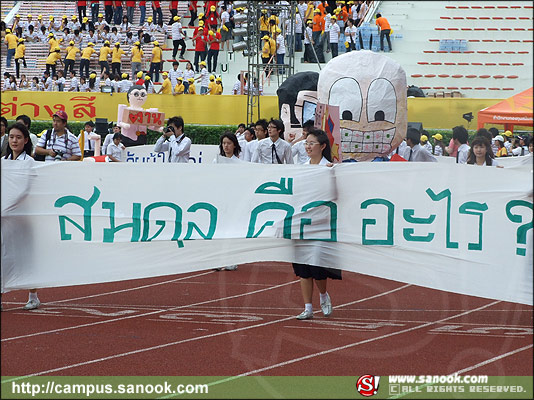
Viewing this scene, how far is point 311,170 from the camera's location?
728 centimetres

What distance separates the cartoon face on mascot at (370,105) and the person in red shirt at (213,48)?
17.3 m

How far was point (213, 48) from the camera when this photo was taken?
28.7 metres

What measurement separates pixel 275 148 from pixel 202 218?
3.85 m

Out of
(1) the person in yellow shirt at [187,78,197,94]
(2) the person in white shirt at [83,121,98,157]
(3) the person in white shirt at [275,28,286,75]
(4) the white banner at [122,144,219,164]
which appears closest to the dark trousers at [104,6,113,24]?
(1) the person in yellow shirt at [187,78,197,94]

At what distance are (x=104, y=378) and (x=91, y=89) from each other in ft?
78.7

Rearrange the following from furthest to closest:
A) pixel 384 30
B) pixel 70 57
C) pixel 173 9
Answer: pixel 173 9, pixel 70 57, pixel 384 30

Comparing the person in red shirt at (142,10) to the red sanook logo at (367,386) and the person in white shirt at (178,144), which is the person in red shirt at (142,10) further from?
the red sanook logo at (367,386)

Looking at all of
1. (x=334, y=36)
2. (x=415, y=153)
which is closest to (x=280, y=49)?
(x=334, y=36)

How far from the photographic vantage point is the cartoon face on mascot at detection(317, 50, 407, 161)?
11.2m

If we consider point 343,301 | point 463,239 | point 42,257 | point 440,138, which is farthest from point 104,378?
point 440,138

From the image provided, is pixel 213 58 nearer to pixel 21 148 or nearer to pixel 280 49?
pixel 280 49

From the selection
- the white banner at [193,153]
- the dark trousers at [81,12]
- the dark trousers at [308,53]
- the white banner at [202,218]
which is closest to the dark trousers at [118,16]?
the dark trousers at [81,12]

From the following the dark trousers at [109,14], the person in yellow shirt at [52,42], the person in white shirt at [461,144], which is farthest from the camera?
the dark trousers at [109,14]

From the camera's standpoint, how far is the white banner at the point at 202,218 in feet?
22.9
